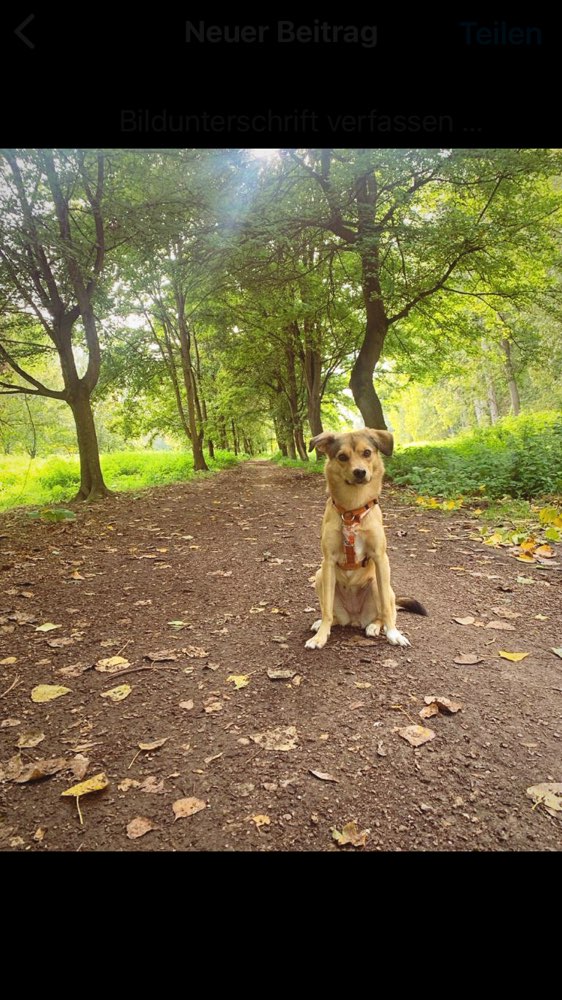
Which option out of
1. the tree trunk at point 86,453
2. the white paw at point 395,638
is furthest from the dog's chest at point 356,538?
the tree trunk at point 86,453

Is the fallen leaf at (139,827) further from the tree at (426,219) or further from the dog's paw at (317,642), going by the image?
the tree at (426,219)

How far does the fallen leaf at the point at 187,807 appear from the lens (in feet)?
6.02

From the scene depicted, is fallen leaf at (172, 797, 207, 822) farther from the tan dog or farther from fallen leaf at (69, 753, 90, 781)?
the tan dog

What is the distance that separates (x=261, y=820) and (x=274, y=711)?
0.83 m

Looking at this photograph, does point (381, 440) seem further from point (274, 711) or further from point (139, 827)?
point (139, 827)

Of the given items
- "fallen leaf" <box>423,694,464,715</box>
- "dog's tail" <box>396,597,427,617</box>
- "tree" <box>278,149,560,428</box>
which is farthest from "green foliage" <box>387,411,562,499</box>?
"fallen leaf" <box>423,694,464,715</box>

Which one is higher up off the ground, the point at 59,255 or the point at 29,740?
the point at 59,255

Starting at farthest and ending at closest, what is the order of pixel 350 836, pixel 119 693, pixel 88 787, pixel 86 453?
pixel 86 453
pixel 119 693
pixel 88 787
pixel 350 836

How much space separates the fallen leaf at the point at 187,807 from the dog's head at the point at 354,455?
2166mm

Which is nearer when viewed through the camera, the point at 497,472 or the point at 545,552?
the point at 545,552

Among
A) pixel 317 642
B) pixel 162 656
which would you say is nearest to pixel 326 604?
pixel 317 642

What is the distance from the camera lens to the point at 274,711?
2.59 m
